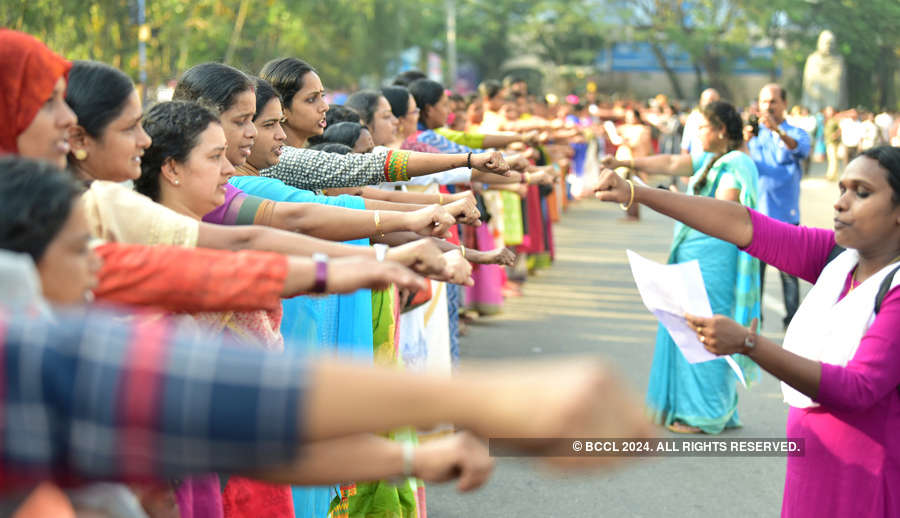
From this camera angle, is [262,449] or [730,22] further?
[730,22]

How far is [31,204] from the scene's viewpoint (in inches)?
56.6

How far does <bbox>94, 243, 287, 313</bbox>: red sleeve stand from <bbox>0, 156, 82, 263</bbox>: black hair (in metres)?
0.27

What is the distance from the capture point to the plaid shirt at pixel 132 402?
118cm

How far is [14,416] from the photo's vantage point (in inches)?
46.0

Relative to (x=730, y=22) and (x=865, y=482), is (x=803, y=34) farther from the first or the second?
(x=865, y=482)

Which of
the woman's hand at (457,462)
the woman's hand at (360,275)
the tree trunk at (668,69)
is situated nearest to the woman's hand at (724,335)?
the woman's hand at (360,275)

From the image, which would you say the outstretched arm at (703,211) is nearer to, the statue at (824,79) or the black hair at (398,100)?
the black hair at (398,100)

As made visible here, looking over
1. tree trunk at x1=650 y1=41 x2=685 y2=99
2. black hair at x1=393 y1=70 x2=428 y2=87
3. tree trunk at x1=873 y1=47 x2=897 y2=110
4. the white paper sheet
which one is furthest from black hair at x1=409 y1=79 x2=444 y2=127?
tree trunk at x1=650 y1=41 x2=685 y2=99

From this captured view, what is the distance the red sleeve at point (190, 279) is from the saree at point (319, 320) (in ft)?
3.92

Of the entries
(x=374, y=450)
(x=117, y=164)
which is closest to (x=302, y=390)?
(x=374, y=450)

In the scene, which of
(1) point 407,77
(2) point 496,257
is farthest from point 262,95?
(1) point 407,77

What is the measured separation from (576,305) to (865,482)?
684 cm

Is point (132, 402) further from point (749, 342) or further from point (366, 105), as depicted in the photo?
point (366, 105)

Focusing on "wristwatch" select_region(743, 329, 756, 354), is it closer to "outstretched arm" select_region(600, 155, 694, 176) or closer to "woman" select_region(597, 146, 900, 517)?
"woman" select_region(597, 146, 900, 517)
